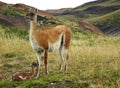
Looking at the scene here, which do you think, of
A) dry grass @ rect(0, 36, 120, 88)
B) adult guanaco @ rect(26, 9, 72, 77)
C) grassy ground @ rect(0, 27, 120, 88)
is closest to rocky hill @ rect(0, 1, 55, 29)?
dry grass @ rect(0, 36, 120, 88)

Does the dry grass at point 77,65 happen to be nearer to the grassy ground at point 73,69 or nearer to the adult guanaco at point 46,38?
the grassy ground at point 73,69

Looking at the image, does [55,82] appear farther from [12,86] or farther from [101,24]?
[101,24]

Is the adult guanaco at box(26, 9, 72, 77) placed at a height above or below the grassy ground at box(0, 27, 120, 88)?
above

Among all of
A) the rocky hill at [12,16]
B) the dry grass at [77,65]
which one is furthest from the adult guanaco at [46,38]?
the rocky hill at [12,16]

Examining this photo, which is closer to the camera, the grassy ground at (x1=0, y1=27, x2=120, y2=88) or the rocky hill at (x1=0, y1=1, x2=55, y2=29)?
the grassy ground at (x1=0, y1=27, x2=120, y2=88)

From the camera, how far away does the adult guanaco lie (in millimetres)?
13429

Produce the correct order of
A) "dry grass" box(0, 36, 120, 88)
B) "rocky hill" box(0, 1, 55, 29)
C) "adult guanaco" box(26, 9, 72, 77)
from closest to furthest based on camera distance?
"dry grass" box(0, 36, 120, 88)
"adult guanaco" box(26, 9, 72, 77)
"rocky hill" box(0, 1, 55, 29)

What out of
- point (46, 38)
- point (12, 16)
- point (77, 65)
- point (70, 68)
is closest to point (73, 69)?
point (70, 68)

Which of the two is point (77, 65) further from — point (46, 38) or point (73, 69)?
point (46, 38)

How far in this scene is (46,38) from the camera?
45.2ft

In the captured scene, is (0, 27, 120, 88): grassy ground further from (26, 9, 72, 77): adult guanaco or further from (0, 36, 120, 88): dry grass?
(26, 9, 72, 77): adult guanaco

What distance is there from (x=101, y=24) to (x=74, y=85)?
63812 millimetres

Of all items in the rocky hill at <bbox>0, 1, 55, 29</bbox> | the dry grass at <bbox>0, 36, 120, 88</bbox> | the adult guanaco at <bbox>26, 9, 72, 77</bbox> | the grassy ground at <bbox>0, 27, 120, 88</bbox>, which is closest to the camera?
the grassy ground at <bbox>0, 27, 120, 88</bbox>

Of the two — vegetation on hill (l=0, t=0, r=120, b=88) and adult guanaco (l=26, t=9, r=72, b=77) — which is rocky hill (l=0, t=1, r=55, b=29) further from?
adult guanaco (l=26, t=9, r=72, b=77)
